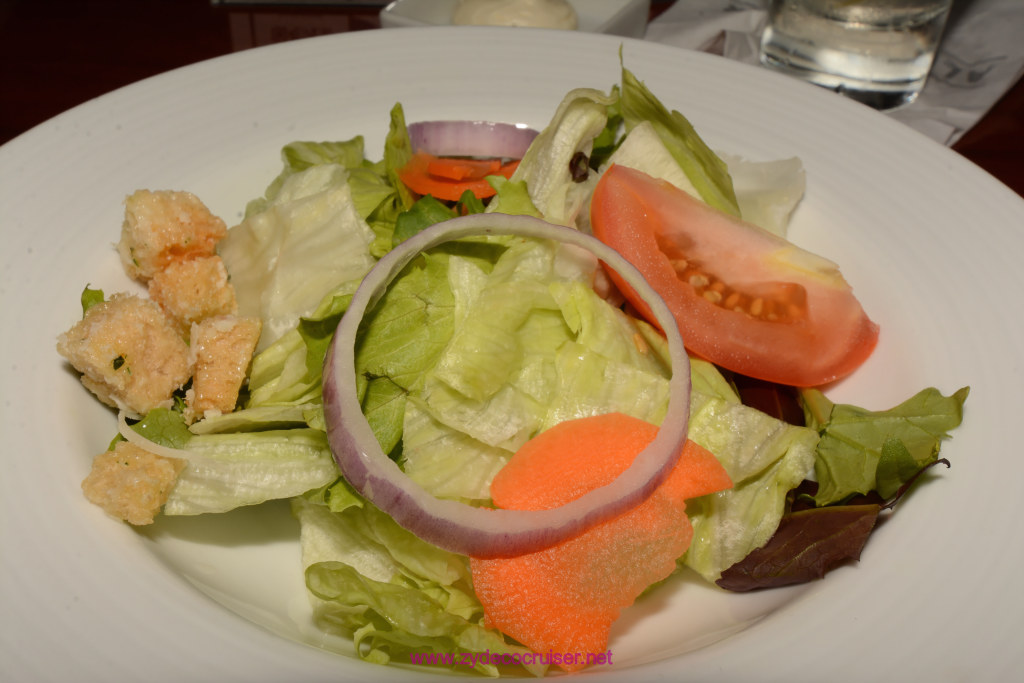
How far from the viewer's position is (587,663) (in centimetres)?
155

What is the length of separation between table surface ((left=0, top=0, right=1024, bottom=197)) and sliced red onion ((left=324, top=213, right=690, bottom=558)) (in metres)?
2.58

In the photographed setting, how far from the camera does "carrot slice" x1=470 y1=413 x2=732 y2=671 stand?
1519 mm

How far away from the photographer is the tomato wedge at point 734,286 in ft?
6.44

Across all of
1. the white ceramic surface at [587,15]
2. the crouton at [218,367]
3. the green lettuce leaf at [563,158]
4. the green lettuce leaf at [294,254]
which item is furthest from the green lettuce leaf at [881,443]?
the white ceramic surface at [587,15]

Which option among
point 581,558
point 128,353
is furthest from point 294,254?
point 581,558

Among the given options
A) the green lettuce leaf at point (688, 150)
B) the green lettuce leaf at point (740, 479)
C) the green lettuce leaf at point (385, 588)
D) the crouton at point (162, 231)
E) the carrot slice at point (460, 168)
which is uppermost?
the green lettuce leaf at point (688, 150)

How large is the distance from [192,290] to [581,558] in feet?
4.04

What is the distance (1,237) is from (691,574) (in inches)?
79.5

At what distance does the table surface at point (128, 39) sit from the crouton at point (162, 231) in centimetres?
188

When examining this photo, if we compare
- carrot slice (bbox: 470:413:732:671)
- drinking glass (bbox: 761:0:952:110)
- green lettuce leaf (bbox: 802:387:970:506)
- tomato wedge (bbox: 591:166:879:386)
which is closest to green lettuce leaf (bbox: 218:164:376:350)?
tomato wedge (bbox: 591:166:879:386)

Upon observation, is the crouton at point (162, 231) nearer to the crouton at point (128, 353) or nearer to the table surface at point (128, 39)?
the crouton at point (128, 353)

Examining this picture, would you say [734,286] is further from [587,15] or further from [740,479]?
[587,15]

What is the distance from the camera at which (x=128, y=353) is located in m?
1.84

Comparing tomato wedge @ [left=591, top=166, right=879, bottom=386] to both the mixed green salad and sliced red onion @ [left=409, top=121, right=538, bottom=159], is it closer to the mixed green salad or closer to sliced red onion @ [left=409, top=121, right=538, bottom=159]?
the mixed green salad
